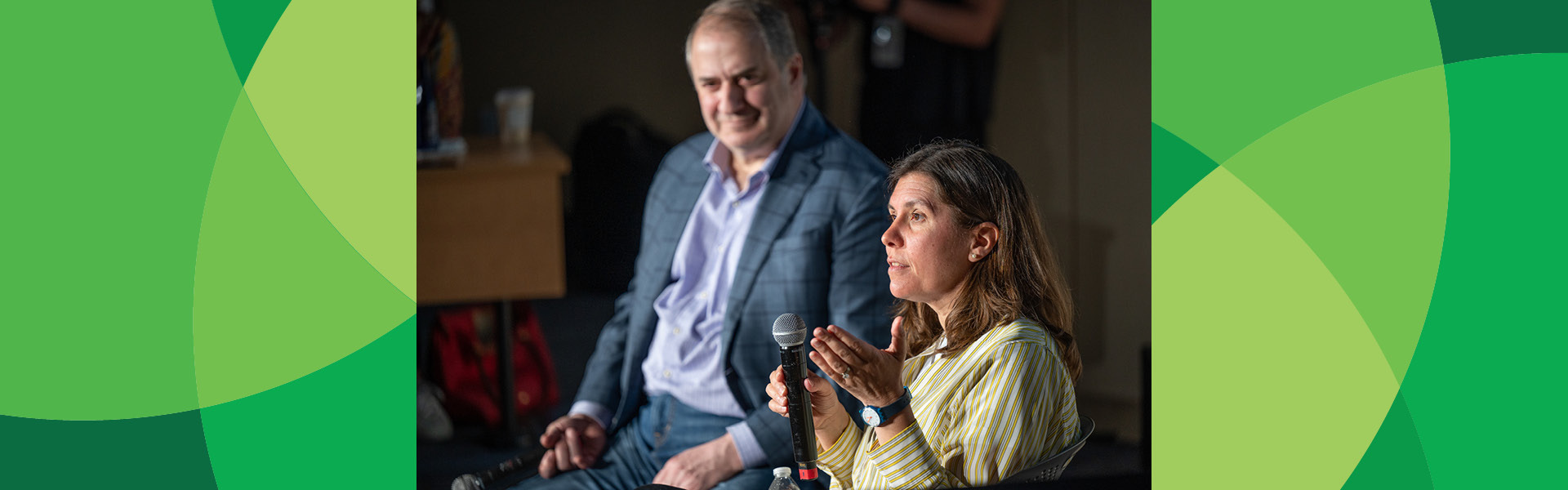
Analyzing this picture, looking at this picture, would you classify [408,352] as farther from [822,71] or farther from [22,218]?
[822,71]

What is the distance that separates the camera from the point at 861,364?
224 centimetres

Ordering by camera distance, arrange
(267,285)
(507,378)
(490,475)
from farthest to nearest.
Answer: (507,378)
(490,475)
(267,285)

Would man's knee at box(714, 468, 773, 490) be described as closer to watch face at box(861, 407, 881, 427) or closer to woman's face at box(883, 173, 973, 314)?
watch face at box(861, 407, 881, 427)

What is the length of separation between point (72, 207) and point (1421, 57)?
9.84ft

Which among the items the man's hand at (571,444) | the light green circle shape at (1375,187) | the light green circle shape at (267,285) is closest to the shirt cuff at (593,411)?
the man's hand at (571,444)

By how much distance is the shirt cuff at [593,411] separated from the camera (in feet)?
8.73

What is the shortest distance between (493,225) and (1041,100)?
1298mm

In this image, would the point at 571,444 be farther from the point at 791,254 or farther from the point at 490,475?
the point at 791,254

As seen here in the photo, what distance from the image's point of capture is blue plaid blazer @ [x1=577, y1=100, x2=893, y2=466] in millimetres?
2475

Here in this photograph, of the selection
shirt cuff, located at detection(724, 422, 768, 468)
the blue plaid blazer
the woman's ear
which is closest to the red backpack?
the blue plaid blazer

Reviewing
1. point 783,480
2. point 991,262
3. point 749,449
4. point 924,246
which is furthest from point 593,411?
point 991,262

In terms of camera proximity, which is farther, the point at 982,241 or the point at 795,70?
the point at 795,70

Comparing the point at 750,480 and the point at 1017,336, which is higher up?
the point at 1017,336

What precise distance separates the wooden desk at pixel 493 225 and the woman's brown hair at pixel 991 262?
31.2 inches
